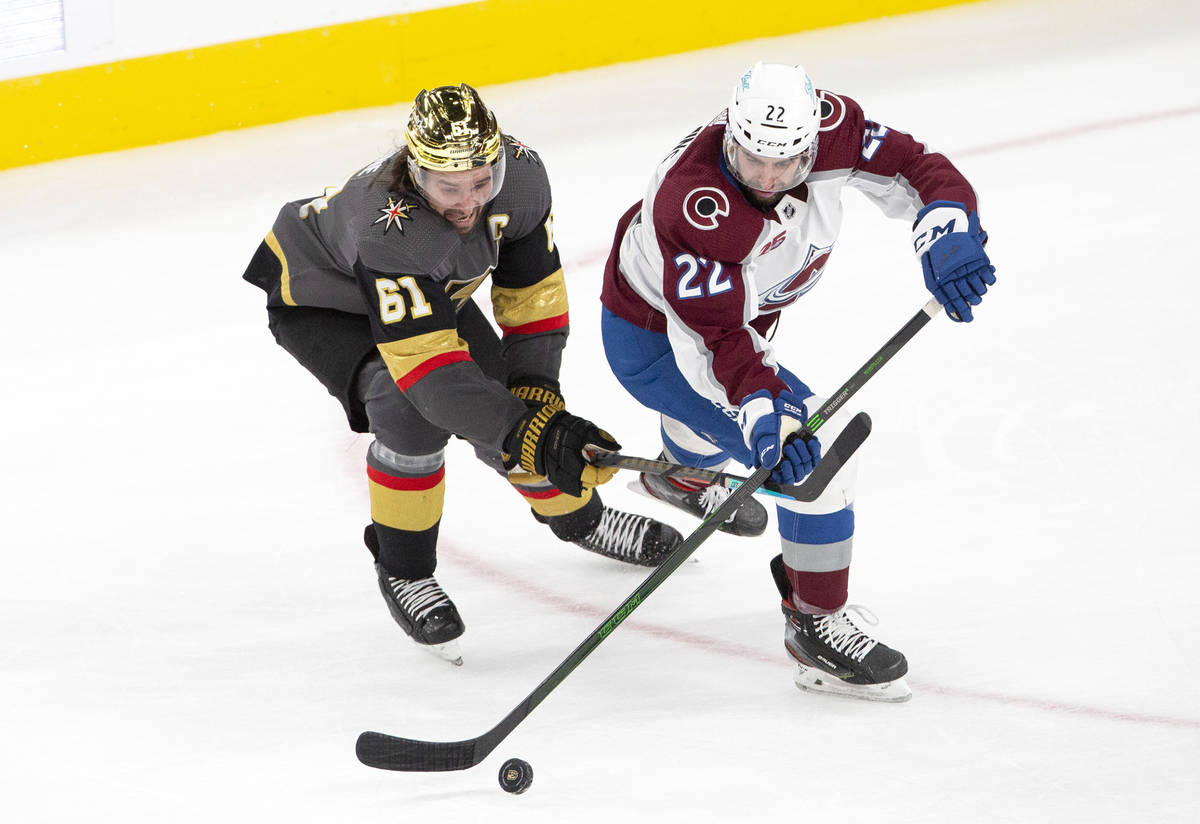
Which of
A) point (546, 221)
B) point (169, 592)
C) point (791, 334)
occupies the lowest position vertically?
point (169, 592)

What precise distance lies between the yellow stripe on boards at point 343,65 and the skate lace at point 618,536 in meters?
2.67

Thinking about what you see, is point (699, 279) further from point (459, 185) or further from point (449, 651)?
point (449, 651)

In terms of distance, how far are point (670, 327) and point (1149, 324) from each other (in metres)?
1.66

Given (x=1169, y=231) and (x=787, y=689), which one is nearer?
(x=787, y=689)

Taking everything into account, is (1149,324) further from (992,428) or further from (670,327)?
(670,327)

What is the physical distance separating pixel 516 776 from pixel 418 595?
0.57 metres

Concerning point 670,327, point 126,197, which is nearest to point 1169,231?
point 670,327

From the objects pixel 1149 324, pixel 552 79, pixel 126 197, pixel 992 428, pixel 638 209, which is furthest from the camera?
pixel 552 79

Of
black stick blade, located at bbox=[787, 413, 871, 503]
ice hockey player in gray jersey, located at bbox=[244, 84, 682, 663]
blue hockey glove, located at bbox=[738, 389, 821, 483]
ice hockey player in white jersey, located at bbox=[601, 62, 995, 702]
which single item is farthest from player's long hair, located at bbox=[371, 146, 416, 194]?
black stick blade, located at bbox=[787, 413, 871, 503]

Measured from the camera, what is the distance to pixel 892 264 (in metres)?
3.96

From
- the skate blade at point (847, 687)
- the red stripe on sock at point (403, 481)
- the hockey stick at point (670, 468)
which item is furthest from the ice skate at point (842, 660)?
the red stripe on sock at point (403, 481)

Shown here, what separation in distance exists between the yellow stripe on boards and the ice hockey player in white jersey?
2601 millimetres

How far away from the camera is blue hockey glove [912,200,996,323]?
91.1 inches

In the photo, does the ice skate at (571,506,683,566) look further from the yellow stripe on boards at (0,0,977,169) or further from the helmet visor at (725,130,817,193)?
the yellow stripe on boards at (0,0,977,169)
